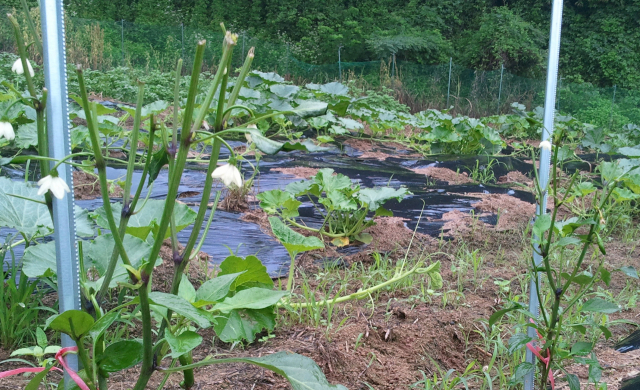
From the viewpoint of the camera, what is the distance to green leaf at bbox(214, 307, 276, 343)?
1.34 metres

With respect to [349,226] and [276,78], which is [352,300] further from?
[276,78]

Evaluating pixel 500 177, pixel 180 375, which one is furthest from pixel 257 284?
pixel 500 177

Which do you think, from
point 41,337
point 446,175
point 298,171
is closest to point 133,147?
Answer: point 41,337

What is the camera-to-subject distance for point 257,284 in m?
1.44

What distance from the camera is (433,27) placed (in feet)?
63.8

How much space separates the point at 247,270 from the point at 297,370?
0.35 metres

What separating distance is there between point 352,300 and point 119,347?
52.0 inches

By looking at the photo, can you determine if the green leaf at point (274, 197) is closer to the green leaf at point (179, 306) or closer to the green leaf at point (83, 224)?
the green leaf at point (83, 224)

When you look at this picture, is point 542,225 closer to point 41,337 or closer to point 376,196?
point 41,337

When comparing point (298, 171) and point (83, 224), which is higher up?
point (83, 224)

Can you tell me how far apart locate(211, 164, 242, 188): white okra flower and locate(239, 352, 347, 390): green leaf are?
33 cm

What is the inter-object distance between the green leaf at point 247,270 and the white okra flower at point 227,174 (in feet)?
1.42

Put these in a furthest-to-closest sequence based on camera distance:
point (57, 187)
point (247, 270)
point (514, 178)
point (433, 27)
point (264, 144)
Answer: point (433, 27)
point (514, 178)
point (247, 270)
point (57, 187)
point (264, 144)

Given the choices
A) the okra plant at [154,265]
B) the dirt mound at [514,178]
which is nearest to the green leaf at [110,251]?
the okra plant at [154,265]
